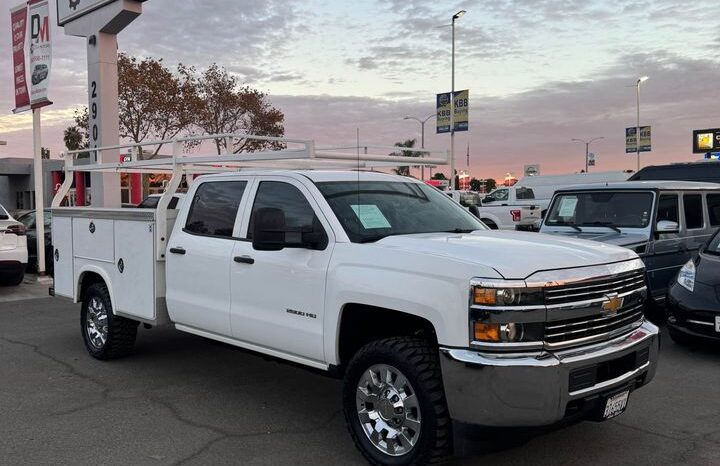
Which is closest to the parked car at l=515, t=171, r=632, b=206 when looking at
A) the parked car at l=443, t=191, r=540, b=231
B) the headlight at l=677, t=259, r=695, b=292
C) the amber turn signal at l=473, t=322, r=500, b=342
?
the parked car at l=443, t=191, r=540, b=231

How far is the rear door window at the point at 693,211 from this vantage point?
8.87m

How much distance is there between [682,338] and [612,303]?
3675mm

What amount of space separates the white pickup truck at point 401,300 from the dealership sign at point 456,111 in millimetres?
Result: 29009

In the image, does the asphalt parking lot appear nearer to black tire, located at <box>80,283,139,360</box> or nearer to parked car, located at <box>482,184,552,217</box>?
black tire, located at <box>80,283,139,360</box>

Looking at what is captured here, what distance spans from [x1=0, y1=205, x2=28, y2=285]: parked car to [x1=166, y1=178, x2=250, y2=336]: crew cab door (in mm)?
6920

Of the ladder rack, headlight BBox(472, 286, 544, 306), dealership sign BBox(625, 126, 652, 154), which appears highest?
dealership sign BBox(625, 126, 652, 154)

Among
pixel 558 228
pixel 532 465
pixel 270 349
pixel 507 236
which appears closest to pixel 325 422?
pixel 270 349

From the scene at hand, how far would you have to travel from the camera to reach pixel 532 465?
4066mm

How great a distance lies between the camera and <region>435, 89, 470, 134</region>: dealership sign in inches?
1323

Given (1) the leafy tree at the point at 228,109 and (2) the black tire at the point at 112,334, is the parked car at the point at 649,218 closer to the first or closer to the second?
(2) the black tire at the point at 112,334

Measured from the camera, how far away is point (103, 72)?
14.4 m

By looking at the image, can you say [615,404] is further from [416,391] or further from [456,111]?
[456,111]

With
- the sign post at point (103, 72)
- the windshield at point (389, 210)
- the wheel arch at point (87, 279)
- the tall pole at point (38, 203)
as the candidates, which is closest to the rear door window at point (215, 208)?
the windshield at point (389, 210)

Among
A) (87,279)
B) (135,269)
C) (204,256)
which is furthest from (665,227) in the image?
(87,279)
